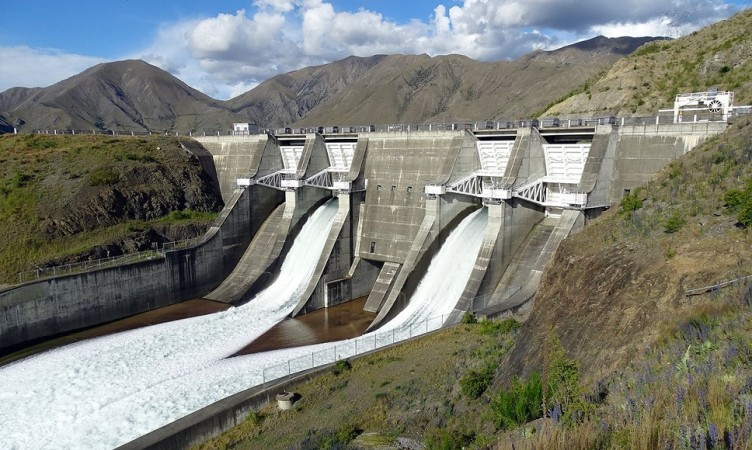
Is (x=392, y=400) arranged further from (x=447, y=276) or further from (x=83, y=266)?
(x=83, y=266)

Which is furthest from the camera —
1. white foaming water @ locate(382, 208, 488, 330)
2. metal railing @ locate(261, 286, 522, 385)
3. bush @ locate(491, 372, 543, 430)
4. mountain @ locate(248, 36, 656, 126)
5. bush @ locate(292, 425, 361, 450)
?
mountain @ locate(248, 36, 656, 126)

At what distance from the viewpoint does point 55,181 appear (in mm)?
36031

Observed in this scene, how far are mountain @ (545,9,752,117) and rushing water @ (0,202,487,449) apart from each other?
21.5m

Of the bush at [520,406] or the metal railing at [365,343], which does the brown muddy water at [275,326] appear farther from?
the bush at [520,406]

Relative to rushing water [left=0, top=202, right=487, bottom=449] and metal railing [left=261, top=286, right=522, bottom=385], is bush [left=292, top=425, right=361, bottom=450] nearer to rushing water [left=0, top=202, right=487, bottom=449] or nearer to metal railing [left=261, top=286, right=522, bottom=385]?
rushing water [left=0, top=202, right=487, bottom=449]

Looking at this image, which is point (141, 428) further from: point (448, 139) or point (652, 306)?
point (448, 139)

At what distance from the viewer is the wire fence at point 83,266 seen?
2825cm

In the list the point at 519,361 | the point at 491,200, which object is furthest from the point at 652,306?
the point at 491,200

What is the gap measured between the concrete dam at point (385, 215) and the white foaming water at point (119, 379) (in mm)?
2710

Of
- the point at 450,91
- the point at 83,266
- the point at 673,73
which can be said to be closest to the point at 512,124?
the point at 673,73

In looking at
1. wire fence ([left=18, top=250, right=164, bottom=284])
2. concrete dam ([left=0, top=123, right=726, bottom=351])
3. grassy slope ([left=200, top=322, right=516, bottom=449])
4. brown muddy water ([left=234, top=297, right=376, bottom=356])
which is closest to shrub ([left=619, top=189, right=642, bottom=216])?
concrete dam ([left=0, top=123, right=726, bottom=351])

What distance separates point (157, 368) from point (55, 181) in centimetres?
2024

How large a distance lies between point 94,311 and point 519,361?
24.7 metres

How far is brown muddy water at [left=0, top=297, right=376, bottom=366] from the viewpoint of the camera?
26328mm
